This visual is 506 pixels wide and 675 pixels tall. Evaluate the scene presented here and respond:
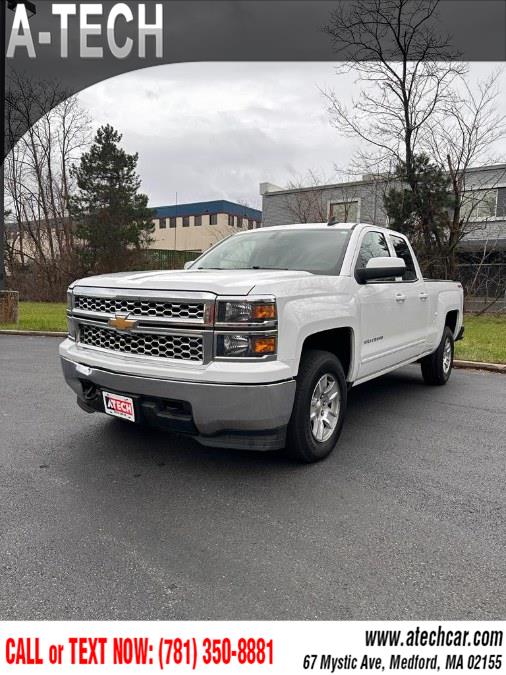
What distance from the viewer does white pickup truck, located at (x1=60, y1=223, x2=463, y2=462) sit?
124 inches

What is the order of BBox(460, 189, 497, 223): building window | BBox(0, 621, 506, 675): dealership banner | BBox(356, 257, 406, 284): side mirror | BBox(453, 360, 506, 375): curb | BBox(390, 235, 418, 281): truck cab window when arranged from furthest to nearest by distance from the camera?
BBox(460, 189, 497, 223): building window, BBox(453, 360, 506, 375): curb, BBox(390, 235, 418, 281): truck cab window, BBox(356, 257, 406, 284): side mirror, BBox(0, 621, 506, 675): dealership banner

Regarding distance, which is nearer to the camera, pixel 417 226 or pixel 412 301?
pixel 412 301

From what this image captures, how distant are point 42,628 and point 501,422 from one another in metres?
4.47

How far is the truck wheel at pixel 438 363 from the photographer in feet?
21.5

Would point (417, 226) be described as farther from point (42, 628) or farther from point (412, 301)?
point (42, 628)

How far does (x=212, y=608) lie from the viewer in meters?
2.21

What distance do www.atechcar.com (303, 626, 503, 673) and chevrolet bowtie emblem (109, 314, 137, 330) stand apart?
7.34 ft

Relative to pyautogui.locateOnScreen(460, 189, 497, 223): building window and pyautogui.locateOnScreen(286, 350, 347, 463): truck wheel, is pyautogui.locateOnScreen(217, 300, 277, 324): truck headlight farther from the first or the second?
pyautogui.locateOnScreen(460, 189, 497, 223): building window

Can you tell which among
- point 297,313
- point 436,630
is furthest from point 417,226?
point 436,630

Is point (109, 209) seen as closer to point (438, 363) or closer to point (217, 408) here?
point (438, 363)

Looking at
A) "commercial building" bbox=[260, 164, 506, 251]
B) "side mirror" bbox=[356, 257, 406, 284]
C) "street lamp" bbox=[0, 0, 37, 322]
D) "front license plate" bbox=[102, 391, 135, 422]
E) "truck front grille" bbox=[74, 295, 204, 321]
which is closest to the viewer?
"truck front grille" bbox=[74, 295, 204, 321]

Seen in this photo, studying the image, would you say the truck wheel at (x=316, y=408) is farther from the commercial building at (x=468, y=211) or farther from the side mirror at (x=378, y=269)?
the commercial building at (x=468, y=211)

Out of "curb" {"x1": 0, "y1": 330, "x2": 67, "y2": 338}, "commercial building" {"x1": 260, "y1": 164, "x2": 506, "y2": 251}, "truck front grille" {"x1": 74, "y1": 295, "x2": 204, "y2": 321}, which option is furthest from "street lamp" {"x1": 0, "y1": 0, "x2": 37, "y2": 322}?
"commercial building" {"x1": 260, "y1": 164, "x2": 506, "y2": 251}

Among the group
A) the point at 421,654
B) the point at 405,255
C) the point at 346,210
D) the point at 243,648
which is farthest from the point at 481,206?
the point at 243,648
